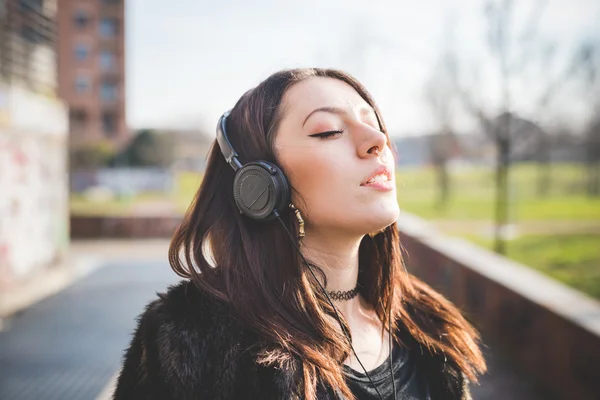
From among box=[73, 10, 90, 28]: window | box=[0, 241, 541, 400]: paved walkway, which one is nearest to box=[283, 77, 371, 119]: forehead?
box=[0, 241, 541, 400]: paved walkway

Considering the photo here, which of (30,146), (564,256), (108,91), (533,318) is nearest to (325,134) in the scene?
(533,318)

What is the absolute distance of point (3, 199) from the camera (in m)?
8.03

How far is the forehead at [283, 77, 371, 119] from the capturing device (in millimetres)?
1549

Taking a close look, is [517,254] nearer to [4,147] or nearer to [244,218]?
[4,147]

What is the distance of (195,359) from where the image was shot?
1.39 meters

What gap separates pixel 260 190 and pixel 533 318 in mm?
4069

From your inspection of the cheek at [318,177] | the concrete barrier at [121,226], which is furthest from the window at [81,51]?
the cheek at [318,177]

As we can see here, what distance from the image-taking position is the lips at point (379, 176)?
1485mm

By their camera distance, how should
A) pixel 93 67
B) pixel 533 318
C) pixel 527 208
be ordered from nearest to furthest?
pixel 533 318
pixel 527 208
pixel 93 67

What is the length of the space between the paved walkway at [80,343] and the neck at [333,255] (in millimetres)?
3464

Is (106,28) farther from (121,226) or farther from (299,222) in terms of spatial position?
(299,222)

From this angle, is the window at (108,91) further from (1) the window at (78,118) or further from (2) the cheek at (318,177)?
(2) the cheek at (318,177)

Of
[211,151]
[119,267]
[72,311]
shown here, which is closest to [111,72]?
[119,267]

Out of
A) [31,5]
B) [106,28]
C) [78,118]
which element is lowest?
[31,5]
